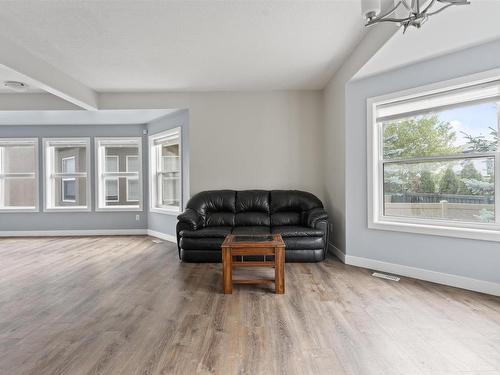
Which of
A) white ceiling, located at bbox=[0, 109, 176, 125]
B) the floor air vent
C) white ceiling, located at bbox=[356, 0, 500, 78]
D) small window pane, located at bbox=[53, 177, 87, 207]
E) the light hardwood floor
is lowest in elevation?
the light hardwood floor

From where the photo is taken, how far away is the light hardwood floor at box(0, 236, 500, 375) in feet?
5.60

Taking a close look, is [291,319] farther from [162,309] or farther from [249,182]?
[249,182]

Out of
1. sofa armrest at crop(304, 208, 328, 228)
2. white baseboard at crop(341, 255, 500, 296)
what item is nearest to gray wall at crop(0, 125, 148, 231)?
sofa armrest at crop(304, 208, 328, 228)

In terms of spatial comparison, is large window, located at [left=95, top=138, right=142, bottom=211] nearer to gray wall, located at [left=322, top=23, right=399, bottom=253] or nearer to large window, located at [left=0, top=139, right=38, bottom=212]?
large window, located at [left=0, top=139, right=38, bottom=212]

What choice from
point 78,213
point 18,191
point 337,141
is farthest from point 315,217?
point 18,191

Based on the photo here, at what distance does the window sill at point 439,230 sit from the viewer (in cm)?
272

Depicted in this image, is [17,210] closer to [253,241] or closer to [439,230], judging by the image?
[253,241]

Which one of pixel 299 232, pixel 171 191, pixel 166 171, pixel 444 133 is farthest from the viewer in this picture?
pixel 166 171

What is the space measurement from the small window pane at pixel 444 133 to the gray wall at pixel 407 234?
1.18 feet

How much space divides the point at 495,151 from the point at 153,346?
3.55 meters

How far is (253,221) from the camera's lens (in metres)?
4.39

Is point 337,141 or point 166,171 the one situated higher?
point 337,141

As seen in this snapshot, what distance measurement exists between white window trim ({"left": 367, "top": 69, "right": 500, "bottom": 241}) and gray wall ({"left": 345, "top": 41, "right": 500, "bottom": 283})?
66 mm

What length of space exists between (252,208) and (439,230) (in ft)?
8.34
